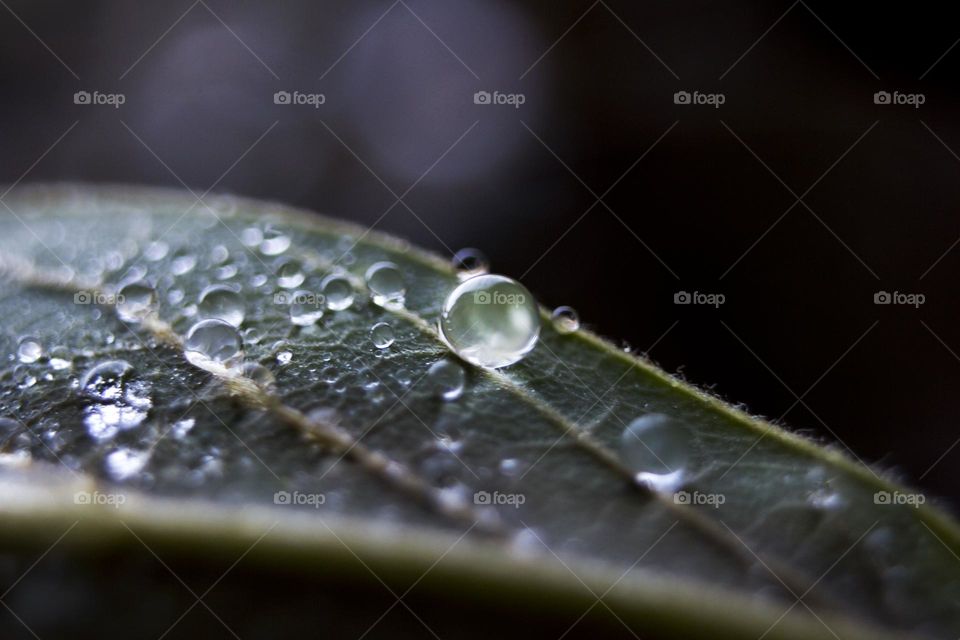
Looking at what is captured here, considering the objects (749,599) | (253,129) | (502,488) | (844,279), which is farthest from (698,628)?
(253,129)

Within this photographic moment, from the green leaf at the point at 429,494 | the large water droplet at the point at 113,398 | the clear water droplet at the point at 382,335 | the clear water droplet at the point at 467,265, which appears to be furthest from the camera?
the clear water droplet at the point at 467,265

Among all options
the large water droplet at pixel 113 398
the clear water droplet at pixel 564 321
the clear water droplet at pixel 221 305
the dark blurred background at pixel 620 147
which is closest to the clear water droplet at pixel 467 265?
the clear water droplet at pixel 564 321

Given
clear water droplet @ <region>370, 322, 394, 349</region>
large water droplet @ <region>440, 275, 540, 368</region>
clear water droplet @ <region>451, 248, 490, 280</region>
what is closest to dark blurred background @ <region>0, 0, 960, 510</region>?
clear water droplet @ <region>451, 248, 490, 280</region>

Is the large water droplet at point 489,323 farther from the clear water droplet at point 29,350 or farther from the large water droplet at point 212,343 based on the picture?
the clear water droplet at point 29,350

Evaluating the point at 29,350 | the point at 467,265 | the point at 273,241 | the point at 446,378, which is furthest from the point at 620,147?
the point at 29,350

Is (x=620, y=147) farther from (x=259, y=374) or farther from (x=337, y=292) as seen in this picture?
(x=259, y=374)

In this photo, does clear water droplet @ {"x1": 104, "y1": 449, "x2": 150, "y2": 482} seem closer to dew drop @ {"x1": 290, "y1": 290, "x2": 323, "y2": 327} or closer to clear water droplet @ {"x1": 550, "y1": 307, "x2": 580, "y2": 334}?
dew drop @ {"x1": 290, "y1": 290, "x2": 323, "y2": 327}
